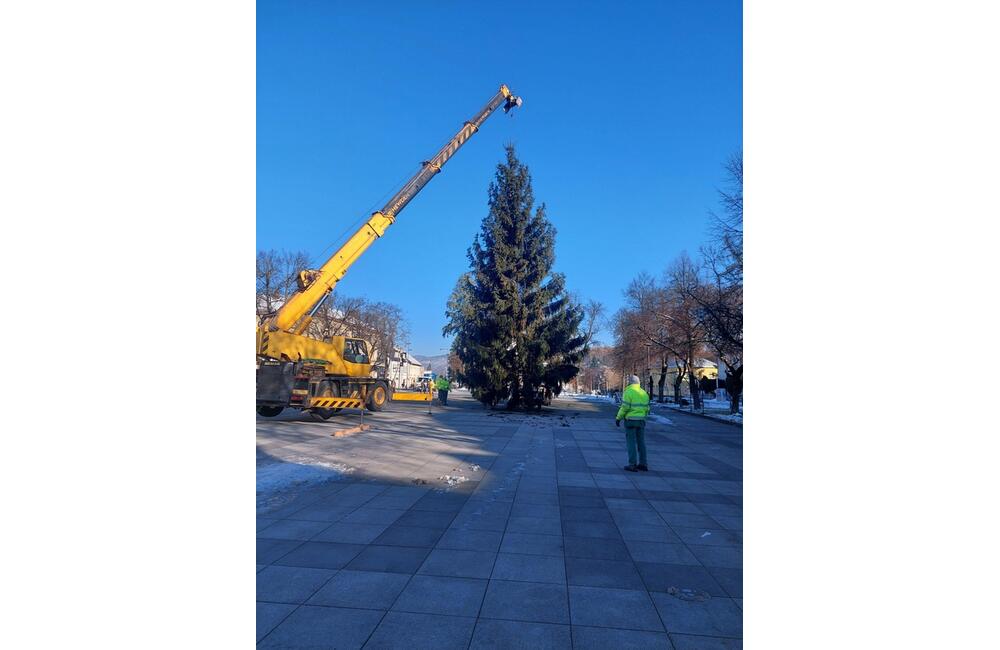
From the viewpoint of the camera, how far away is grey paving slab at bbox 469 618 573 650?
285cm

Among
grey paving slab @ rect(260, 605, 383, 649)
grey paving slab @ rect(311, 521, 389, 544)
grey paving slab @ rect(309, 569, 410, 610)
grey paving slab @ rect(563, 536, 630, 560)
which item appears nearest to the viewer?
grey paving slab @ rect(260, 605, 383, 649)

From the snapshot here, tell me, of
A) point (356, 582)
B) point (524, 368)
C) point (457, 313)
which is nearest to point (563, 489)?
point (356, 582)

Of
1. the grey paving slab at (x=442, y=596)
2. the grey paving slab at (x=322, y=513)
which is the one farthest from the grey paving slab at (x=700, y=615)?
the grey paving slab at (x=322, y=513)

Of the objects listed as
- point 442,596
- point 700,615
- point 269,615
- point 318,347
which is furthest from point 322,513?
point 318,347

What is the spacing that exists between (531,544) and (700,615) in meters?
1.72

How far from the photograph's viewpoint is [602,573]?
3.98 m

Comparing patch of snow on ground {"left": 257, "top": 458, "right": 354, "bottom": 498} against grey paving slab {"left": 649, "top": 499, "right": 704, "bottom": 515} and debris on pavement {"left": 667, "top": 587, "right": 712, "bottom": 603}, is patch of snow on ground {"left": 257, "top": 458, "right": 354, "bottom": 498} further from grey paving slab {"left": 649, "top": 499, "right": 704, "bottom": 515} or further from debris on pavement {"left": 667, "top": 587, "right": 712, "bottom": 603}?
debris on pavement {"left": 667, "top": 587, "right": 712, "bottom": 603}

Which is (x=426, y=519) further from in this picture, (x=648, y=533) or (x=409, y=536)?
(x=648, y=533)

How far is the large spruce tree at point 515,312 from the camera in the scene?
24.8 metres

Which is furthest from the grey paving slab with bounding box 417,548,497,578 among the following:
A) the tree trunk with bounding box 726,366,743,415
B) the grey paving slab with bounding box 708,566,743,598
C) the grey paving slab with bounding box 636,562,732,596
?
the tree trunk with bounding box 726,366,743,415

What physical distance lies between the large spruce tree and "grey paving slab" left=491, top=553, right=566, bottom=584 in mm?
20106
